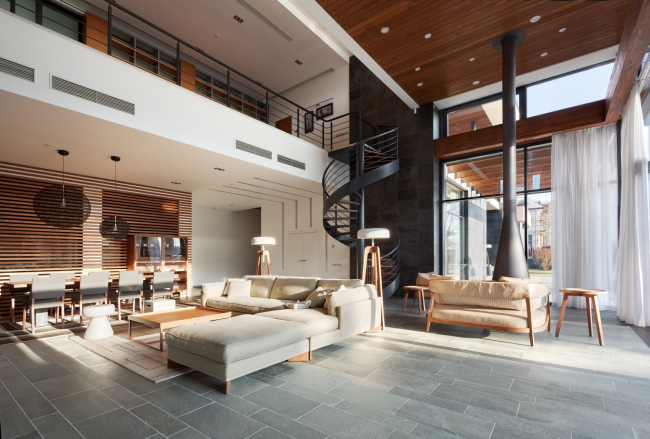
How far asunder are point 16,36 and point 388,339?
225 inches

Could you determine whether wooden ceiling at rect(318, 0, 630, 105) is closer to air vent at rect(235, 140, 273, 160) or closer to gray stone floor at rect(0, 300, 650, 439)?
air vent at rect(235, 140, 273, 160)

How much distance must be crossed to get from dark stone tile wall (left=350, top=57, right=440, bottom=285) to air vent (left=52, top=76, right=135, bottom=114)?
6.16 meters

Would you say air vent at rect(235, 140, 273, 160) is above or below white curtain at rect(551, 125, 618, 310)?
above

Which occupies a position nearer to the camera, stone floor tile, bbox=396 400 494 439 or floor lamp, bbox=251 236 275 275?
stone floor tile, bbox=396 400 494 439

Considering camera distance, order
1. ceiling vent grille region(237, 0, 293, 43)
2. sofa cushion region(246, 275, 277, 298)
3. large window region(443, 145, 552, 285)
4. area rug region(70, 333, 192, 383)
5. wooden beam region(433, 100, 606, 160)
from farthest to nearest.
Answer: ceiling vent grille region(237, 0, 293, 43)
large window region(443, 145, 552, 285)
wooden beam region(433, 100, 606, 160)
sofa cushion region(246, 275, 277, 298)
area rug region(70, 333, 192, 383)

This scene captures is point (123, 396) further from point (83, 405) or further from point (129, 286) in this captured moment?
point (129, 286)

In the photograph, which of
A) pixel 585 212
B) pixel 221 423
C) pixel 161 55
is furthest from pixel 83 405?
pixel 161 55

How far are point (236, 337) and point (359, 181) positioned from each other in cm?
507

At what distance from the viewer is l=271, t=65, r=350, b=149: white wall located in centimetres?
1023

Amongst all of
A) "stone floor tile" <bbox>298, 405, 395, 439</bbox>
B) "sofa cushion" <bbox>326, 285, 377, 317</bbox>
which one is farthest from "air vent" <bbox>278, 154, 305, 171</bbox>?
"stone floor tile" <bbox>298, 405, 395, 439</bbox>

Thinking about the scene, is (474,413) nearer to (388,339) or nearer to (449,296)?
(388,339)

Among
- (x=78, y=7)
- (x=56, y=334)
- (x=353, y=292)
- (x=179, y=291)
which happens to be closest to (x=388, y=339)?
(x=353, y=292)

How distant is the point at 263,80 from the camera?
11.4 metres

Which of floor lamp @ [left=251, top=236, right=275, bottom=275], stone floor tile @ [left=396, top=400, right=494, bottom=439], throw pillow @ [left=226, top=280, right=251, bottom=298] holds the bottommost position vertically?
stone floor tile @ [left=396, top=400, right=494, bottom=439]
